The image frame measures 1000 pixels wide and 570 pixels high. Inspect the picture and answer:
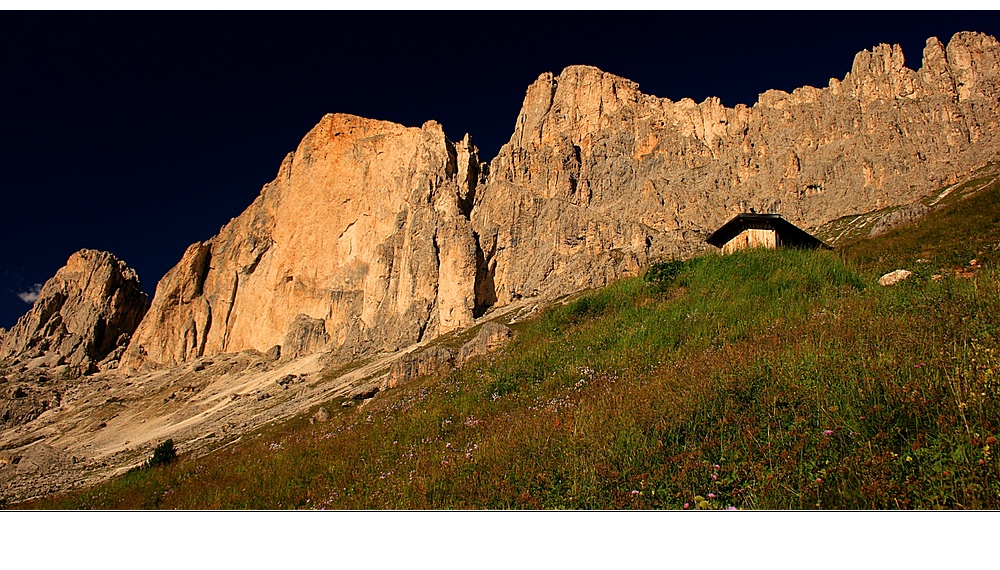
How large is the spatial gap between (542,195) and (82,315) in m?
122

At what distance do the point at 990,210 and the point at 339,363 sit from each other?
313ft

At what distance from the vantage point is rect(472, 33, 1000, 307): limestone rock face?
108125 millimetres

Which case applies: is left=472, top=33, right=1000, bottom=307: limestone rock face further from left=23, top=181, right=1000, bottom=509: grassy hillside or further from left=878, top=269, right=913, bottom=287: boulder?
left=23, top=181, right=1000, bottom=509: grassy hillside

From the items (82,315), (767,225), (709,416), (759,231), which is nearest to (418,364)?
(759,231)

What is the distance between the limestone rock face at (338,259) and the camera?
110375mm

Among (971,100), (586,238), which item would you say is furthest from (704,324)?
(971,100)

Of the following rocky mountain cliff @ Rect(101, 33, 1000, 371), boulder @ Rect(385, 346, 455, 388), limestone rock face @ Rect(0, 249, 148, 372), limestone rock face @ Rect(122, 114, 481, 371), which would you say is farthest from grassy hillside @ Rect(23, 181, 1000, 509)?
limestone rock face @ Rect(0, 249, 148, 372)

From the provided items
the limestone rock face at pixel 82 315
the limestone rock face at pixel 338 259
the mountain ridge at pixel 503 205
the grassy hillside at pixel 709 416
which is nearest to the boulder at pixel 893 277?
the grassy hillside at pixel 709 416

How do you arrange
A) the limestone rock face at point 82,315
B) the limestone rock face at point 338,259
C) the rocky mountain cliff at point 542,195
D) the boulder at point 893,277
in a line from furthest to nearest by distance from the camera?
the limestone rock face at point 82,315 < the limestone rock face at point 338,259 < the rocky mountain cliff at point 542,195 < the boulder at point 893,277

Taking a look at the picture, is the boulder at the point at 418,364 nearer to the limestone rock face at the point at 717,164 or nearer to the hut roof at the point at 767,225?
the hut roof at the point at 767,225

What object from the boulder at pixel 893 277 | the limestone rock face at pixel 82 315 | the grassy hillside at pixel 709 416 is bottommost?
the grassy hillside at pixel 709 416

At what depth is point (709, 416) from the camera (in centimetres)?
697

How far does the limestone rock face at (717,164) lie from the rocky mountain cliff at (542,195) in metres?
0.41

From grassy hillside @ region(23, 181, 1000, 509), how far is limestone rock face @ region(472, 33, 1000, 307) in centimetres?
8168
